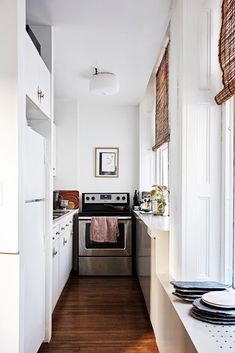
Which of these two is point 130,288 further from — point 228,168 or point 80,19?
point 80,19

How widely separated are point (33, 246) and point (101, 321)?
132 cm

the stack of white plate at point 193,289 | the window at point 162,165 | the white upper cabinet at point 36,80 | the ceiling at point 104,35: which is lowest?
the stack of white plate at point 193,289

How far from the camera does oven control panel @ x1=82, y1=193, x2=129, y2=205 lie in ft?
18.2

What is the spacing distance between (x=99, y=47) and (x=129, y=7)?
79cm

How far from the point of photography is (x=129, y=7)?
2600 millimetres

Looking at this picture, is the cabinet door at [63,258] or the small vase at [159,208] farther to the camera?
the small vase at [159,208]

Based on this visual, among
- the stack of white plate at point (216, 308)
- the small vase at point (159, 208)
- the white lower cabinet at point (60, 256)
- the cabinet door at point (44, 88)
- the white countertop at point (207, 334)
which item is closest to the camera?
the white countertop at point (207, 334)

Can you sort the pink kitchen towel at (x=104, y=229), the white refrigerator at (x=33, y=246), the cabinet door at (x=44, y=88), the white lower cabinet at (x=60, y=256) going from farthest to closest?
the pink kitchen towel at (x=104, y=229) → the white lower cabinet at (x=60, y=256) → the cabinet door at (x=44, y=88) → the white refrigerator at (x=33, y=246)

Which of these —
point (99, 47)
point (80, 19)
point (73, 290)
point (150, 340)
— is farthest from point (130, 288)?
point (80, 19)

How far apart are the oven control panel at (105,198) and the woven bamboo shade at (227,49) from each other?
11.9 ft

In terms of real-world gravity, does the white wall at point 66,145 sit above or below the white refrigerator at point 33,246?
above

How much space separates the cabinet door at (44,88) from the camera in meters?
2.55

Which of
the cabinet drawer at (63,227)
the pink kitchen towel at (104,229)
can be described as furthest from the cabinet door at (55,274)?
the pink kitchen towel at (104,229)

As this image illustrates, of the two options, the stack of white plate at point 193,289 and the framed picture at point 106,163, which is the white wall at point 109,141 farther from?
the stack of white plate at point 193,289
